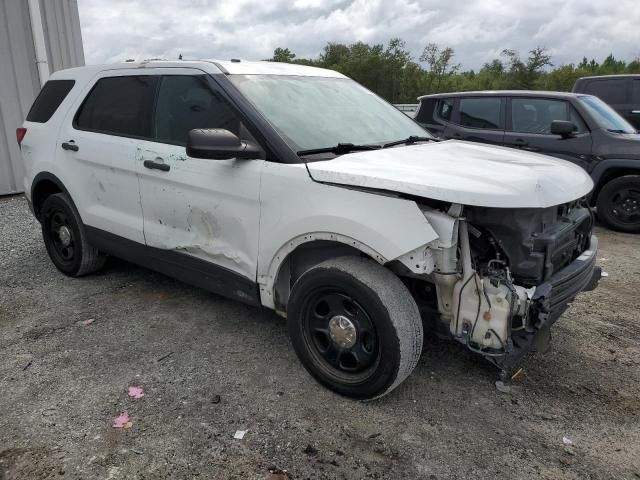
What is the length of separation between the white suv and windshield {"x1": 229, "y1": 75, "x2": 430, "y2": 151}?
0.04ft

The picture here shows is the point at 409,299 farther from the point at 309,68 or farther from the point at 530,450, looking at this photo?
the point at 309,68

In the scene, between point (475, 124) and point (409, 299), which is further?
point (475, 124)

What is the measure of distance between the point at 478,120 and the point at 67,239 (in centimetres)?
564

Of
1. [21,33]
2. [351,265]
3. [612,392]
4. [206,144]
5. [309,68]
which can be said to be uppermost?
[21,33]

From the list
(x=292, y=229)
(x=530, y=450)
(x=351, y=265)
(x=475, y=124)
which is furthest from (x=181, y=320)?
(x=475, y=124)

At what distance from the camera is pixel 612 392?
3.02m

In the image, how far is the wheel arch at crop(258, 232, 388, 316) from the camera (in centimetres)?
269

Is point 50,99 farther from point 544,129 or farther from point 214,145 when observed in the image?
point 544,129

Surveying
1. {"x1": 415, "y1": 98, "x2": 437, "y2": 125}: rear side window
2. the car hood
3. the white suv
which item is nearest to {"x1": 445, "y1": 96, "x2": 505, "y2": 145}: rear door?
{"x1": 415, "y1": 98, "x2": 437, "y2": 125}: rear side window

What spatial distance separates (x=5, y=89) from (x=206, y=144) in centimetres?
718

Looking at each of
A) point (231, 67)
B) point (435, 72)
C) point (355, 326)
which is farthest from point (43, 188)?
point (435, 72)

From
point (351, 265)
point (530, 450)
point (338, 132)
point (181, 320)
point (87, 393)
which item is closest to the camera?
point (530, 450)

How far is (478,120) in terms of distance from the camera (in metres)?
7.42

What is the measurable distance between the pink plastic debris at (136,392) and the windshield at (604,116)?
6.42 meters
